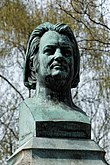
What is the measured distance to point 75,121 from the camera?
312cm

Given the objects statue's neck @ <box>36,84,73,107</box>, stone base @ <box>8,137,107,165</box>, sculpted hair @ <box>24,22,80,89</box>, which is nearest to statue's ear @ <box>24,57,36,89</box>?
sculpted hair @ <box>24,22,80,89</box>

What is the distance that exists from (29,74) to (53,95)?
25 centimetres

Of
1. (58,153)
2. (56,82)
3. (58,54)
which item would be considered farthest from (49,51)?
(58,153)

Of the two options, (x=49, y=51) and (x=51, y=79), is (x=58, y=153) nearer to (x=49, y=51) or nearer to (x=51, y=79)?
(x=51, y=79)

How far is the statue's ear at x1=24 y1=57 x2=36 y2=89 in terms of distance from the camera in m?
3.37

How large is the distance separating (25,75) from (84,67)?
580 cm

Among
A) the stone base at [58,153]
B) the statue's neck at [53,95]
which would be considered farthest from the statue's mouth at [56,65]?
the stone base at [58,153]

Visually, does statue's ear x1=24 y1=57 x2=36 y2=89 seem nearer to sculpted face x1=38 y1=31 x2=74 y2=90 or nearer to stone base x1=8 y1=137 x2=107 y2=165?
sculpted face x1=38 y1=31 x2=74 y2=90

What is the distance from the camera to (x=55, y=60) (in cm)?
318

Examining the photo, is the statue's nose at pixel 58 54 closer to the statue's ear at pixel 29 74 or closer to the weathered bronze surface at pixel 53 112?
the weathered bronze surface at pixel 53 112

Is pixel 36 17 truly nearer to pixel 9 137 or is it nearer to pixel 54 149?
pixel 9 137

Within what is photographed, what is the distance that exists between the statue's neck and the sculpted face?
5cm

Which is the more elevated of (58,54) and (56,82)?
(58,54)

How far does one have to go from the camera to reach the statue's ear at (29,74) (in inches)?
133
